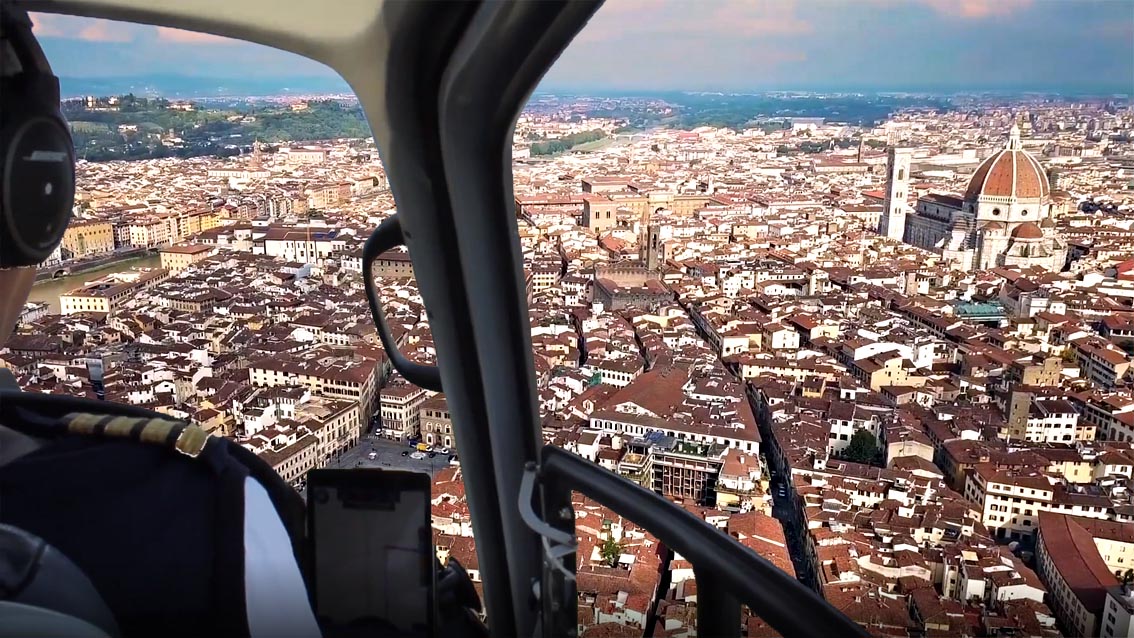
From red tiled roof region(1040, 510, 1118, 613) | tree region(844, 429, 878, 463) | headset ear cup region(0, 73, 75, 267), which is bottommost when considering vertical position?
tree region(844, 429, 878, 463)

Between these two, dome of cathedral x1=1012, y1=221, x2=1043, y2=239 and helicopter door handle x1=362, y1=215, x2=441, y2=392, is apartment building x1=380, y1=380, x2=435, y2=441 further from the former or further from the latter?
dome of cathedral x1=1012, y1=221, x2=1043, y2=239

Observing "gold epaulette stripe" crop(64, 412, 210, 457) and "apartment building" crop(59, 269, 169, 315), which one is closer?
"gold epaulette stripe" crop(64, 412, 210, 457)

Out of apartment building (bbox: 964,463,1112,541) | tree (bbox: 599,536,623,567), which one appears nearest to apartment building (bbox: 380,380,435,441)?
tree (bbox: 599,536,623,567)

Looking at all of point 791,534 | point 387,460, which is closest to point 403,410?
point 387,460

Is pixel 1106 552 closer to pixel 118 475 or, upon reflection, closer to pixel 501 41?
pixel 501 41

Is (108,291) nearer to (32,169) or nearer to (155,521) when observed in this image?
(32,169)

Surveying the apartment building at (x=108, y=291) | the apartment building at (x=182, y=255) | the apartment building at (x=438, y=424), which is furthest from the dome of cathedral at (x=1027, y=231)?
the apartment building at (x=182, y=255)
